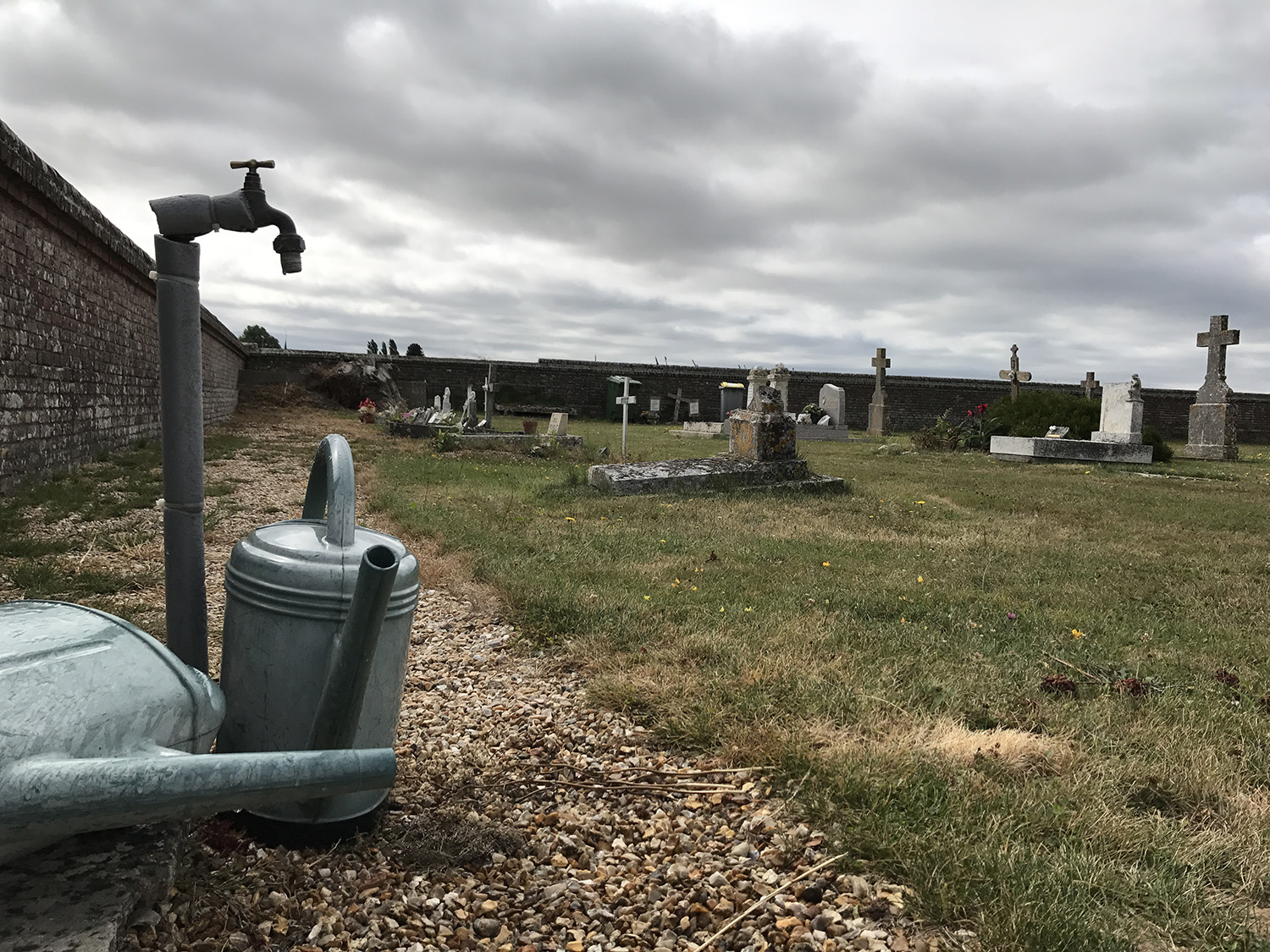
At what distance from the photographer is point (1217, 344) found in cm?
1797

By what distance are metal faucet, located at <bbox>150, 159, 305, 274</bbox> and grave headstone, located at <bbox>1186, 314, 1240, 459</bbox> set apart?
20649 millimetres

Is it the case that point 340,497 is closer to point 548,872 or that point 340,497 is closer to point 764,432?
point 548,872

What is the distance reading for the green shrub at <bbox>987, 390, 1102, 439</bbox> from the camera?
56.0ft

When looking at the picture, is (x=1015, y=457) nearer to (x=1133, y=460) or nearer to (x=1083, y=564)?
(x=1133, y=460)

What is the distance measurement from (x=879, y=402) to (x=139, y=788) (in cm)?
2422

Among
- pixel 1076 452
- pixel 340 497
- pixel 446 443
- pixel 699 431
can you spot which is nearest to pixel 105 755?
pixel 340 497

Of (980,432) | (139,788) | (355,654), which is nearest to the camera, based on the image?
(139,788)

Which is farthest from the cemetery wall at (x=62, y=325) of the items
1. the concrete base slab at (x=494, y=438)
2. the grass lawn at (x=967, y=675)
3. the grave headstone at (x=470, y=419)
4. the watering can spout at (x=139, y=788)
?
the watering can spout at (x=139, y=788)

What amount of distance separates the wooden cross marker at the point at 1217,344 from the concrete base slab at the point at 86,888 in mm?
21314

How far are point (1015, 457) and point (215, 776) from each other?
15.8m

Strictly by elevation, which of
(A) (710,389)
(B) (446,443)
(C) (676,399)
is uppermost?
(A) (710,389)

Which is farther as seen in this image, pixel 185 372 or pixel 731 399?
pixel 731 399

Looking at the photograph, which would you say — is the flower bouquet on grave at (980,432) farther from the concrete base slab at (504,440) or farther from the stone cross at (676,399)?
the stone cross at (676,399)

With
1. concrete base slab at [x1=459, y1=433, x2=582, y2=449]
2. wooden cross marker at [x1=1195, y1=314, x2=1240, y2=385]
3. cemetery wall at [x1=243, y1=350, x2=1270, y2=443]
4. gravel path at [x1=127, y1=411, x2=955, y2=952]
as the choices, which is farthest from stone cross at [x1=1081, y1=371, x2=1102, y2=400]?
gravel path at [x1=127, y1=411, x2=955, y2=952]
